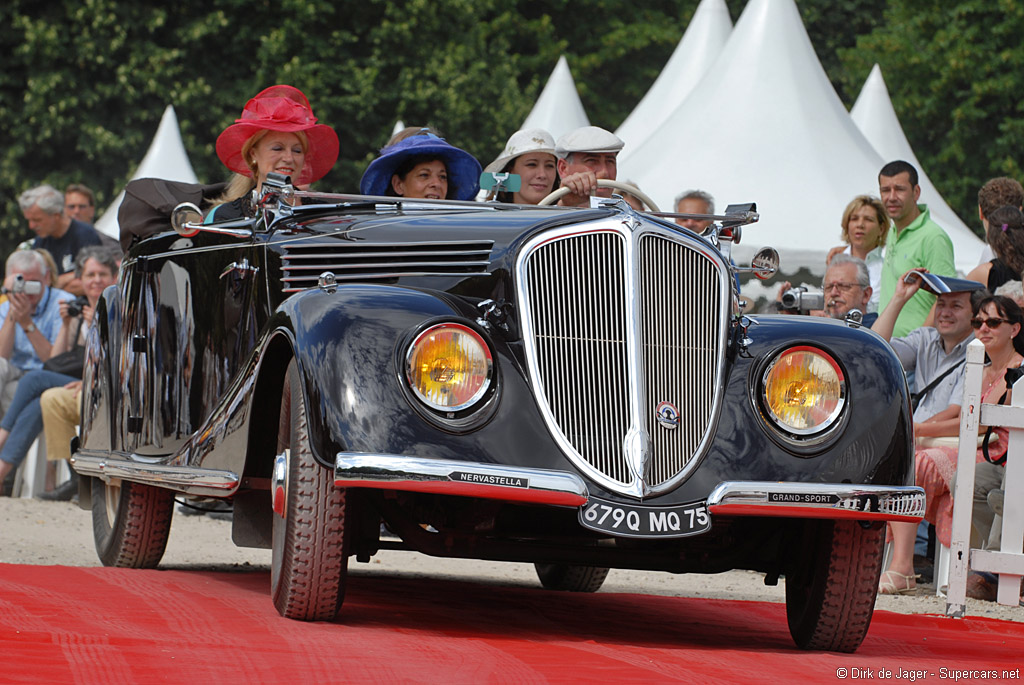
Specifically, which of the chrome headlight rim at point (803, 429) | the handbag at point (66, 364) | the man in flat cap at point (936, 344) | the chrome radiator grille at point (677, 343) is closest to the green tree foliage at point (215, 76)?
the handbag at point (66, 364)

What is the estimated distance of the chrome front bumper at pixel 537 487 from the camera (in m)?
4.11

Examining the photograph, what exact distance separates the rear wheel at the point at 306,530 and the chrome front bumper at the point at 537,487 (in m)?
0.21

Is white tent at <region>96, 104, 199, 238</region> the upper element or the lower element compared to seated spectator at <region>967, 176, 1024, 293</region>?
upper

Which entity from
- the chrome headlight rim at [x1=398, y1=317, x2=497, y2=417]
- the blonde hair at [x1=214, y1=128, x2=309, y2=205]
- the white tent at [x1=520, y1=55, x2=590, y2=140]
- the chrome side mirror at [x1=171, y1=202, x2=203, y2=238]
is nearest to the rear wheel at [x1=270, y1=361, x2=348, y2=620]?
the chrome headlight rim at [x1=398, y1=317, x2=497, y2=417]

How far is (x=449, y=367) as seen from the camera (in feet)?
14.2

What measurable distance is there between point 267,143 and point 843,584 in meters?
3.45

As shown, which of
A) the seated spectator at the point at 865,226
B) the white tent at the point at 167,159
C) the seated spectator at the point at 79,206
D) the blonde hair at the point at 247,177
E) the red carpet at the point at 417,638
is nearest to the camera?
the red carpet at the point at 417,638

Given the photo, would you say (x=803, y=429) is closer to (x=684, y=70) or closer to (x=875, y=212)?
(x=875, y=212)

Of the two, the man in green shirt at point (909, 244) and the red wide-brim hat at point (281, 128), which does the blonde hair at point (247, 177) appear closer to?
the red wide-brim hat at point (281, 128)

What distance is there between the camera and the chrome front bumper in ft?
13.5

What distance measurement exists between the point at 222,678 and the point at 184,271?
3223 millimetres

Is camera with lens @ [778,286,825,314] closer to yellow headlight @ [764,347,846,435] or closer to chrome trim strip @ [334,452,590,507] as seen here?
yellow headlight @ [764,347,846,435]

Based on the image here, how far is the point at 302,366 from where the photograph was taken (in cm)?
439

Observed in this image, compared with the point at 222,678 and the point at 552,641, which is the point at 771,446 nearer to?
the point at 552,641
